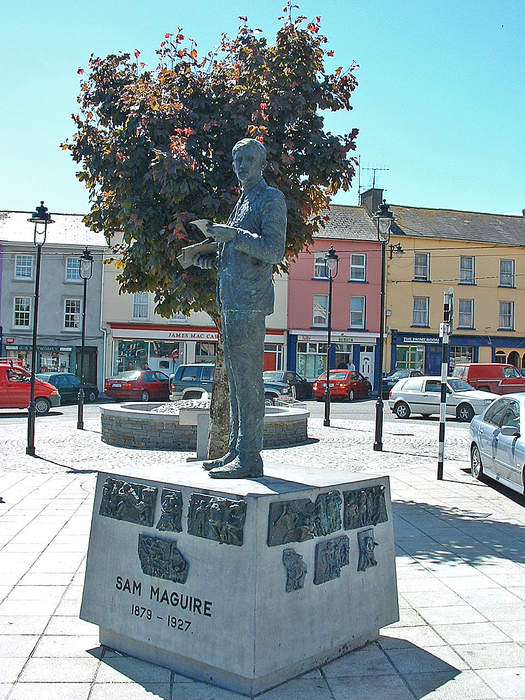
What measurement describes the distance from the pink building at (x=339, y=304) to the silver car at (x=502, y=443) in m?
29.3

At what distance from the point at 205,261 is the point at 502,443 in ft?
21.8

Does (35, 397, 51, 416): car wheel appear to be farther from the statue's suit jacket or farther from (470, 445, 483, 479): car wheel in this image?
the statue's suit jacket

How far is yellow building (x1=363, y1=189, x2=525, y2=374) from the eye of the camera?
138 ft

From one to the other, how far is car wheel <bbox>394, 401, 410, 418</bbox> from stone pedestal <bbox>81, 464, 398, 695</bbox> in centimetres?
2091

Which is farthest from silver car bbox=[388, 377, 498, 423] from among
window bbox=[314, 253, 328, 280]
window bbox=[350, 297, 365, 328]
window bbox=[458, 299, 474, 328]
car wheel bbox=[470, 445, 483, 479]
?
window bbox=[458, 299, 474, 328]

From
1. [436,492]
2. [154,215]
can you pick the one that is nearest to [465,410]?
[436,492]

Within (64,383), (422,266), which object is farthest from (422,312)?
(64,383)

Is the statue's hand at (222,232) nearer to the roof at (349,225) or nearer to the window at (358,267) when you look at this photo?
the roof at (349,225)

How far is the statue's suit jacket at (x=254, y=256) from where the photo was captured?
4.89 metres

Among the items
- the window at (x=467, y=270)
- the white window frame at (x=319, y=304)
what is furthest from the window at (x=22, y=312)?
the window at (x=467, y=270)

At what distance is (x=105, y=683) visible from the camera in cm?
419

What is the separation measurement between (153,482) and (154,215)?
6572 millimetres

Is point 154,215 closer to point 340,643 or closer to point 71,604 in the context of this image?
point 71,604

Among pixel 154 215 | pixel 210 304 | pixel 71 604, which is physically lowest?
pixel 71 604
